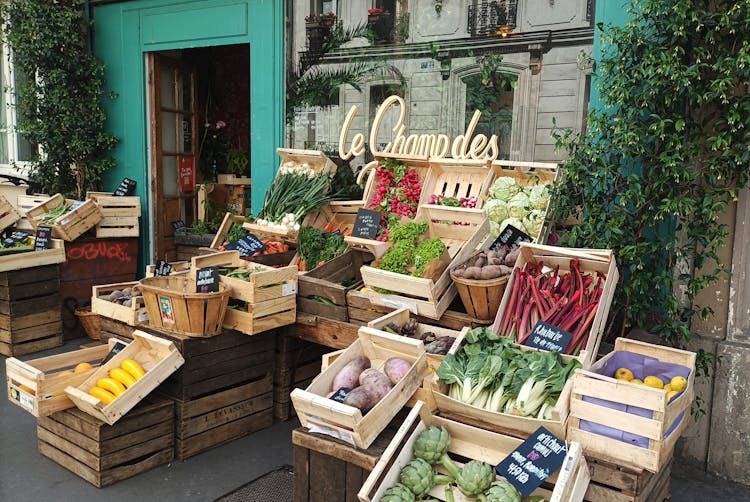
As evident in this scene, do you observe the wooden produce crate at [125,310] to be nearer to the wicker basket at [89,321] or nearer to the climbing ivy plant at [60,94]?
the wicker basket at [89,321]

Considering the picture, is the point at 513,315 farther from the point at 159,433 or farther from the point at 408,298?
the point at 159,433

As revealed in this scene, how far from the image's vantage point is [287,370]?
17.1 feet

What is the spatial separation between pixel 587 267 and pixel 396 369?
4.60ft

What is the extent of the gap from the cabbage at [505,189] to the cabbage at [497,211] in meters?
0.07

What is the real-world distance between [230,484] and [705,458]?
128 inches

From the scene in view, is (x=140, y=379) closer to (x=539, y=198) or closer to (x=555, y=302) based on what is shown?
(x=555, y=302)

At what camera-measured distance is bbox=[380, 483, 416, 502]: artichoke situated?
278 centimetres

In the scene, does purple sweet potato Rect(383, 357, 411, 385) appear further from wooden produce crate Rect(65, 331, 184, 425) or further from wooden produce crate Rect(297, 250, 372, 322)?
wooden produce crate Rect(65, 331, 184, 425)

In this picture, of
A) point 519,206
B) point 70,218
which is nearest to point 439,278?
point 519,206

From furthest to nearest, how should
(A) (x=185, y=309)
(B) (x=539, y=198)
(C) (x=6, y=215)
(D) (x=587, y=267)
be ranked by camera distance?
(C) (x=6, y=215) < (B) (x=539, y=198) < (A) (x=185, y=309) < (D) (x=587, y=267)

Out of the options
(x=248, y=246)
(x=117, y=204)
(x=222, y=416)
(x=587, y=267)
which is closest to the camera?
(x=587, y=267)

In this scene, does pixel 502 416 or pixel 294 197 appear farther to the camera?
pixel 294 197

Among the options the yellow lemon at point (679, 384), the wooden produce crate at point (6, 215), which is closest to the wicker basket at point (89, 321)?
the wooden produce crate at point (6, 215)

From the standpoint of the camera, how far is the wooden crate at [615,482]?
110 inches
